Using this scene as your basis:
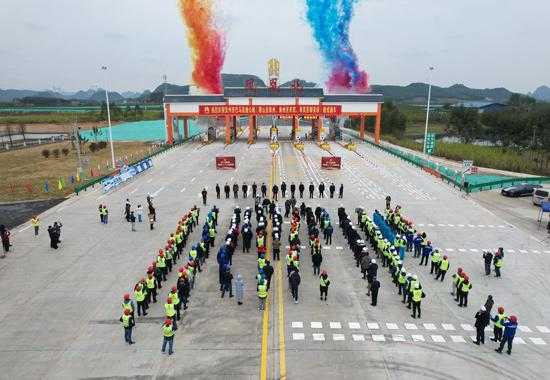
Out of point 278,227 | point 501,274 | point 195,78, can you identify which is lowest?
point 501,274

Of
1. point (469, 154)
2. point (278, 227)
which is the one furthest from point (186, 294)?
point (469, 154)

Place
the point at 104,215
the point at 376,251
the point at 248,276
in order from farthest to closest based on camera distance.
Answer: the point at 104,215, the point at 376,251, the point at 248,276

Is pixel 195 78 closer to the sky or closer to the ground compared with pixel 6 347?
closer to the sky

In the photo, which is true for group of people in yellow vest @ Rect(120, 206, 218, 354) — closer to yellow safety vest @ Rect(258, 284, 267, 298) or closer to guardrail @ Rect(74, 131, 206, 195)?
yellow safety vest @ Rect(258, 284, 267, 298)

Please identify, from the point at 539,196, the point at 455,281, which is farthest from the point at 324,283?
the point at 539,196

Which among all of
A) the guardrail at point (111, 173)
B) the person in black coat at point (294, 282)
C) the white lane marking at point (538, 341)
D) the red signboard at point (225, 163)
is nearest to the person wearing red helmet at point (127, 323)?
the person in black coat at point (294, 282)

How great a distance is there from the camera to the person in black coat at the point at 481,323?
11.7 m

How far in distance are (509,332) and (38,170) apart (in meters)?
44.5

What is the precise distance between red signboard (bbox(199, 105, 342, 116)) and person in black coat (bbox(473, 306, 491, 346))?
180 feet

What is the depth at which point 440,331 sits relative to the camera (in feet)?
41.7

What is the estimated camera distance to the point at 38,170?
43.2 metres

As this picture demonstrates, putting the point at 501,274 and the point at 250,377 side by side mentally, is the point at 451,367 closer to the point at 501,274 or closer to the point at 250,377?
the point at 250,377

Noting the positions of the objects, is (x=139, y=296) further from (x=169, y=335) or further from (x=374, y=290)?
(x=374, y=290)

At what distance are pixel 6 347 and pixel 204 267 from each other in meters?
7.36
